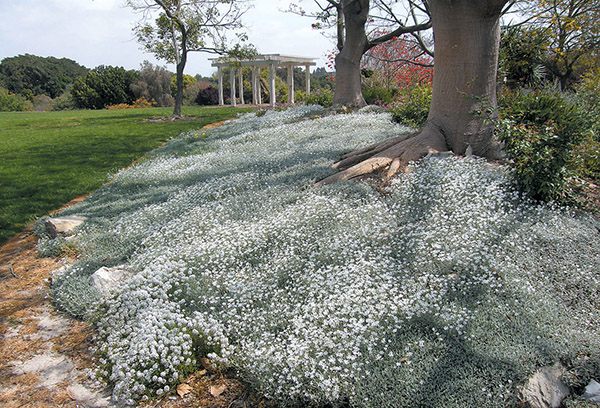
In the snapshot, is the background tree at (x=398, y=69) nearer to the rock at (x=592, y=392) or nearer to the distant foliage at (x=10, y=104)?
the rock at (x=592, y=392)

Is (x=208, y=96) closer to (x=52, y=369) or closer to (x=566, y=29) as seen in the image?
(x=566, y=29)

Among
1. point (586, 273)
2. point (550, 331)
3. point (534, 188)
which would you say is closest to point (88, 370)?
point (550, 331)

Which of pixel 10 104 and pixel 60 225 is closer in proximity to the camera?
pixel 60 225

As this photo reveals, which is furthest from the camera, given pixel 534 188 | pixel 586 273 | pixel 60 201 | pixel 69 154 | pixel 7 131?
pixel 7 131

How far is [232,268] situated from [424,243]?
6.65 ft

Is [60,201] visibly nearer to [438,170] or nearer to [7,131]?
[438,170]

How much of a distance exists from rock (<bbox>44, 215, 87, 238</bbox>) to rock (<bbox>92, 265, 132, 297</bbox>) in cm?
186

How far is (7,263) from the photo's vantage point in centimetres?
504

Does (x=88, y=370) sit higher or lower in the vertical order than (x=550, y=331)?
lower

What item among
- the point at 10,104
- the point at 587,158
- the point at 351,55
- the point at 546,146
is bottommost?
the point at 587,158

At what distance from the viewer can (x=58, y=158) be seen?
1072 centimetres

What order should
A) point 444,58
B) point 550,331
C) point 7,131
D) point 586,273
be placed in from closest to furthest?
point 550,331 < point 586,273 < point 444,58 < point 7,131

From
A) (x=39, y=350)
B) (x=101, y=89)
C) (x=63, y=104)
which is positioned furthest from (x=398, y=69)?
(x=63, y=104)

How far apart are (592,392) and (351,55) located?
38.1 feet
